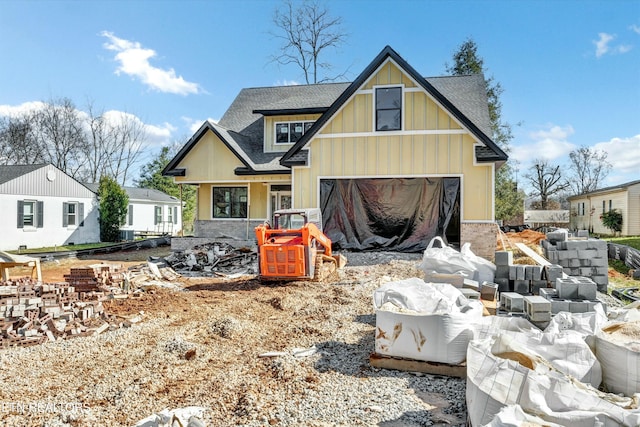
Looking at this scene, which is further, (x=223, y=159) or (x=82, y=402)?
(x=223, y=159)

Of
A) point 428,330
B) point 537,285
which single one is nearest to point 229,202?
point 537,285

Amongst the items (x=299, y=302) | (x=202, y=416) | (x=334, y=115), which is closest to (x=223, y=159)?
(x=334, y=115)

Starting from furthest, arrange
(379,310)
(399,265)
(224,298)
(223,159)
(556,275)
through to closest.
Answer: (223,159), (399,265), (224,298), (556,275), (379,310)

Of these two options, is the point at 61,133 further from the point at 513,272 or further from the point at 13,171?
the point at 513,272

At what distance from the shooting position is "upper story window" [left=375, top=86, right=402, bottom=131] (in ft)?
49.4

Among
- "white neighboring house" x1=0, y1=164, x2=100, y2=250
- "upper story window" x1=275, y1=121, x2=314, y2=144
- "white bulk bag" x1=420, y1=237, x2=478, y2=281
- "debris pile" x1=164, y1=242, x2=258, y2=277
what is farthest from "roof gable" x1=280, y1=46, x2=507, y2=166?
"white neighboring house" x1=0, y1=164, x2=100, y2=250

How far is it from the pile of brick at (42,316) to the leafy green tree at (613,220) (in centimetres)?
3243

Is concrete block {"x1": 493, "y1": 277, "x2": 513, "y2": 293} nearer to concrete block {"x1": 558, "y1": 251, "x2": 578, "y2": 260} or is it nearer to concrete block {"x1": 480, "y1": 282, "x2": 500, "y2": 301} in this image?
concrete block {"x1": 480, "y1": 282, "x2": 500, "y2": 301}

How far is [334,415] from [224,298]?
614 cm

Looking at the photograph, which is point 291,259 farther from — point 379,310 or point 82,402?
point 82,402

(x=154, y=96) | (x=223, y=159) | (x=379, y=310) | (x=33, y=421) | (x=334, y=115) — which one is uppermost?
(x=154, y=96)

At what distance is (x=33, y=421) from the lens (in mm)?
3912

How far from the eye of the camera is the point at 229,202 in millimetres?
19516

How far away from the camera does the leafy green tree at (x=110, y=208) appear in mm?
26922
